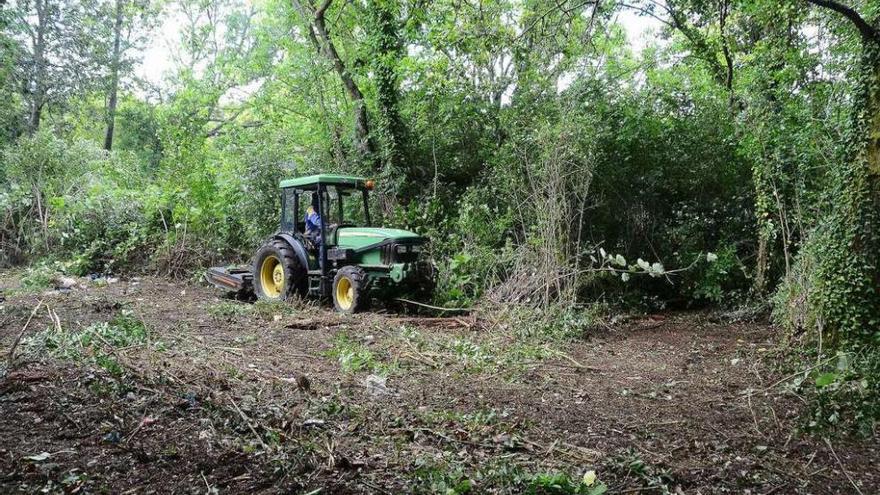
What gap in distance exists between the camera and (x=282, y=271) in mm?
9039

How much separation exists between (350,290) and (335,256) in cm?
62

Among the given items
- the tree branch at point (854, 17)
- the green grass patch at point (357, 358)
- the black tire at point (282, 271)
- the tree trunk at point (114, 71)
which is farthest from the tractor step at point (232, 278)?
the tree trunk at point (114, 71)

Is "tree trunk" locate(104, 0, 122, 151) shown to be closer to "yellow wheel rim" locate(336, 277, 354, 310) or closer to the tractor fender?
the tractor fender

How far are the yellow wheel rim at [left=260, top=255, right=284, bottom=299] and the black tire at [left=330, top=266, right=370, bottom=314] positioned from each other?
1.20m

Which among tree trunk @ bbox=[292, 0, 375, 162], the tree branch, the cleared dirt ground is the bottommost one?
the cleared dirt ground

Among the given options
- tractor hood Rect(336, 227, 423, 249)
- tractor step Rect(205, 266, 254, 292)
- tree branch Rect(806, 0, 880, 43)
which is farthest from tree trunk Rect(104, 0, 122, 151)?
tree branch Rect(806, 0, 880, 43)

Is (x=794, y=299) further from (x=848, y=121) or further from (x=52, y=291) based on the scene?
(x=52, y=291)

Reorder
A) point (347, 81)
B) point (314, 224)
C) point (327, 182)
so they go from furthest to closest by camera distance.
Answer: point (347, 81)
point (314, 224)
point (327, 182)

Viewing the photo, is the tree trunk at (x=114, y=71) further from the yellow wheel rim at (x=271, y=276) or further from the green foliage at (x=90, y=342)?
the green foliage at (x=90, y=342)

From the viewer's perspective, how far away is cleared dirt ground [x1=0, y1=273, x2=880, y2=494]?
2.93 meters

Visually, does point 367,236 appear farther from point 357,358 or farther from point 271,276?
point 357,358

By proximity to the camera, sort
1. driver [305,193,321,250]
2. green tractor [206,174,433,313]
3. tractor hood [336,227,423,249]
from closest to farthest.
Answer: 1. green tractor [206,174,433,313]
2. tractor hood [336,227,423,249]
3. driver [305,193,321,250]

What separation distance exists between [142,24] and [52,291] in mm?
14703

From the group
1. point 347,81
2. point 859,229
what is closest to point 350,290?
point 347,81
